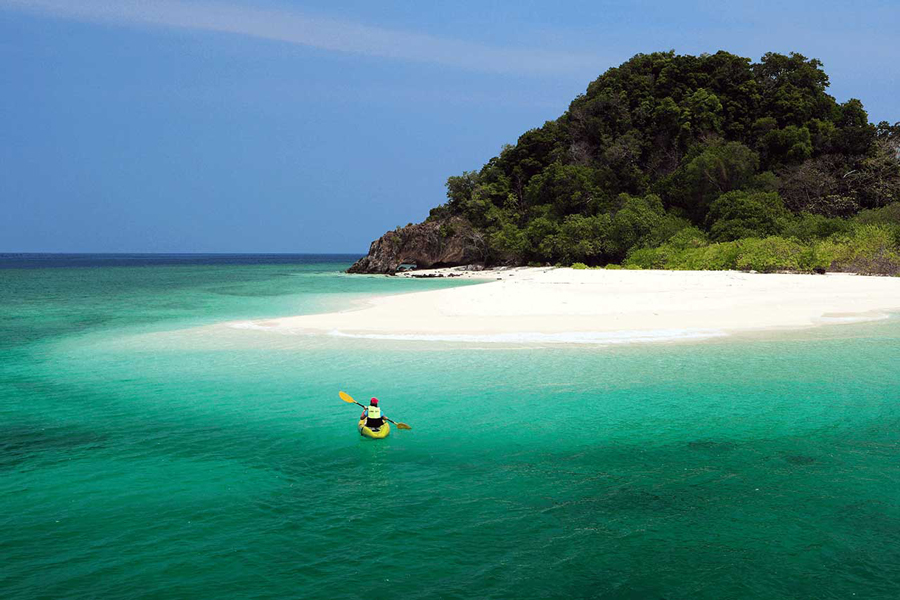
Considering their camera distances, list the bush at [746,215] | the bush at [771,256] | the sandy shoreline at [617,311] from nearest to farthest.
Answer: the sandy shoreline at [617,311] → the bush at [771,256] → the bush at [746,215]

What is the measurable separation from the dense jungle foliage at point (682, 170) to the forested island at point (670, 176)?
13 cm

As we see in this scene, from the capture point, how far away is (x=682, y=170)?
60.3 m

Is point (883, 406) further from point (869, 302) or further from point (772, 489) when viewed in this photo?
point (869, 302)

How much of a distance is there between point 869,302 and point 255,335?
20.9 m

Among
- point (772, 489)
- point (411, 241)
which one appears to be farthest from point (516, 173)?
point (772, 489)

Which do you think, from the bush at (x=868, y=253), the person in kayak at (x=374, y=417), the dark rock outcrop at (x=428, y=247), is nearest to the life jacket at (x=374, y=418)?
the person in kayak at (x=374, y=417)

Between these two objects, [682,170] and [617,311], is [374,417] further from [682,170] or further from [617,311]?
[682,170]

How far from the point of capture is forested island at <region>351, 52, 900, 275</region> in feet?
170

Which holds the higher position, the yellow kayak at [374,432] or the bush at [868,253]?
the bush at [868,253]

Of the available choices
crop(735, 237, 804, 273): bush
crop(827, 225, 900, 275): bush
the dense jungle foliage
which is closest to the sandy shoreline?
crop(827, 225, 900, 275): bush

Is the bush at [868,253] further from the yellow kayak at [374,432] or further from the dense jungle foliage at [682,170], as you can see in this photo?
the yellow kayak at [374,432]

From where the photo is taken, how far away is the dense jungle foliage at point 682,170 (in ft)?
169

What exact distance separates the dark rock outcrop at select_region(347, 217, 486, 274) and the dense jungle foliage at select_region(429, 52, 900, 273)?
1207mm

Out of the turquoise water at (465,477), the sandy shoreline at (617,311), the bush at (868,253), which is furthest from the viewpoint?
the bush at (868,253)
